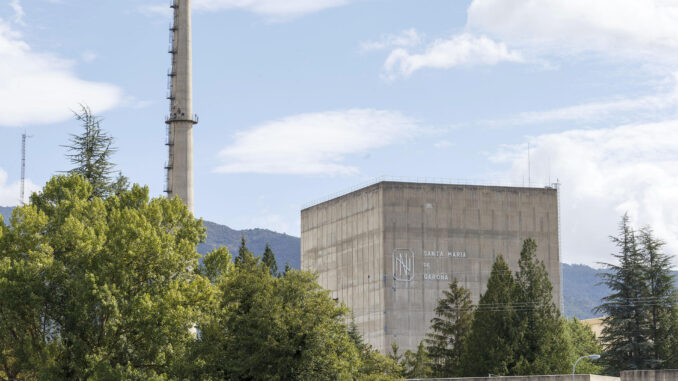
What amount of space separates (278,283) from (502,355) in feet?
98.3

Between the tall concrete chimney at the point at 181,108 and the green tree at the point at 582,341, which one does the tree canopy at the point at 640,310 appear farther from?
the tall concrete chimney at the point at 181,108

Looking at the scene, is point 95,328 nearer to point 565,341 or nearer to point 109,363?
point 109,363

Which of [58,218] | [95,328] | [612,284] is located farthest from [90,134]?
[612,284]

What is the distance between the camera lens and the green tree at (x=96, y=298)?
57.5 m

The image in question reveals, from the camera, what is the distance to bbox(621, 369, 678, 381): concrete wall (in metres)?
72.2

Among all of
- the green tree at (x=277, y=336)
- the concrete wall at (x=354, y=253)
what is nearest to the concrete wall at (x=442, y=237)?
the concrete wall at (x=354, y=253)

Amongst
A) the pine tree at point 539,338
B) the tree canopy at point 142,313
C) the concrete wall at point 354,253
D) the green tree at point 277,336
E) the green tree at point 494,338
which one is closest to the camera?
the green tree at point 277,336

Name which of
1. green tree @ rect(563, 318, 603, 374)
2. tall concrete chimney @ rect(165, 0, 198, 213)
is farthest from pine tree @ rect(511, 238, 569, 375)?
tall concrete chimney @ rect(165, 0, 198, 213)

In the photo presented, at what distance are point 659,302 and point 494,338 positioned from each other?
22.9 m

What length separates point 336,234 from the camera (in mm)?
151750

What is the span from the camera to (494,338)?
84688mm

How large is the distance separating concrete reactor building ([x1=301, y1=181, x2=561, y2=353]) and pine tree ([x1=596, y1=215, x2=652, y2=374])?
36957 millimetres

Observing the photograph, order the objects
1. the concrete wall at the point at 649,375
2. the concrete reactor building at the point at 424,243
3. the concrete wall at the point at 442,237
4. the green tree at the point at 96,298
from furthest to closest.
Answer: the concrete reactor building at the point at 424,243, the concrete wall at the point at 442,237, the concrete wall at the point at 649,375, the green tree at the point at 96,298

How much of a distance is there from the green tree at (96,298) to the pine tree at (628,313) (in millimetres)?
50982
